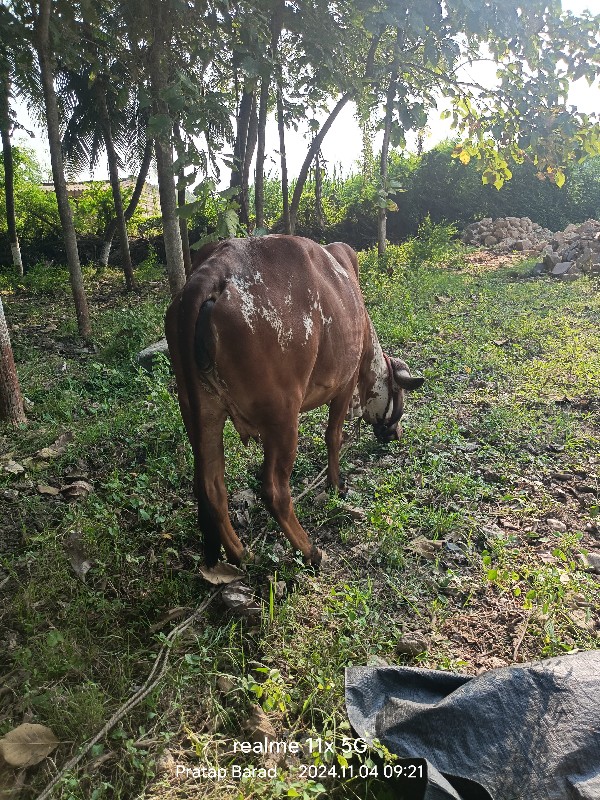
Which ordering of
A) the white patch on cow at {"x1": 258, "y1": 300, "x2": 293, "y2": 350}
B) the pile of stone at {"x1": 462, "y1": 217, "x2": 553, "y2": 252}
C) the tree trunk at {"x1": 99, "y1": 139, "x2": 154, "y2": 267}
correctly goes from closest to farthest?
the white patch on cow at {"x1": 258, "y1": 300, "x2": 293, "y2": 350}
the tree trunk at {"x1": 99, "y1": 139, "x2": 154, "y2": 267}
the pile of stone at {"x1": 462, "y1": 217, "x2": 553, "y2": 252}

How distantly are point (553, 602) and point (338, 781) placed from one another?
149 cm

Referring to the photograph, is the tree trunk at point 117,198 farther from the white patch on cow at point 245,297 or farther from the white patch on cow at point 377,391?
the white patch on cow at point 245,297

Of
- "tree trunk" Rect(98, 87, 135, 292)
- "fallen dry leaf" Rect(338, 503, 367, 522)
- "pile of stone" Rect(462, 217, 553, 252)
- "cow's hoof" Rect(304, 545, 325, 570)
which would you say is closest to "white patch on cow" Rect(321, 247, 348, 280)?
"fallen dry leaf" Rect(338, 503, 367, 522)

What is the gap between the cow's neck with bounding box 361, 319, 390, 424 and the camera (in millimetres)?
4844

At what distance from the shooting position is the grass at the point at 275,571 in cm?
238

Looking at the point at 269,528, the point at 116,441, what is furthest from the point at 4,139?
the point at 269,528

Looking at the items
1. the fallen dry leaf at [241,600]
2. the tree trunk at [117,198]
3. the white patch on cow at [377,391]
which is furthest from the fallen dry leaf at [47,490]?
the tree trunk at [117,198]

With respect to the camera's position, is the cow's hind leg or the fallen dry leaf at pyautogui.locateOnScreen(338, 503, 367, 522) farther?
the fallen dry leaf at pyautogui.locateOnScreen(338, 503, 367, 522)

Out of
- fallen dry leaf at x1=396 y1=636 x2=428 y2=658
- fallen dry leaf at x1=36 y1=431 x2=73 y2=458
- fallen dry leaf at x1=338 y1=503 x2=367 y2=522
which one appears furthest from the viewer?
fallen dry leaf at x1=36 y1=431 x2=73 y2=458

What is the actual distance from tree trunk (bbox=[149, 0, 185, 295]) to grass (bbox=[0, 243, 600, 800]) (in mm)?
1248

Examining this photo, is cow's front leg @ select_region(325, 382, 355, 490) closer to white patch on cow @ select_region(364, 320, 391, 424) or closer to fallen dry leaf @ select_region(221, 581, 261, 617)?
white patch on cow @ select_region(364, 320, 391, 424)

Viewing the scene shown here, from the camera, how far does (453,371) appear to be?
6.73 meters

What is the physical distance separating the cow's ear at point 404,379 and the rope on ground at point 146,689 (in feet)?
7.98

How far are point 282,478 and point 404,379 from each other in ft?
6.54
